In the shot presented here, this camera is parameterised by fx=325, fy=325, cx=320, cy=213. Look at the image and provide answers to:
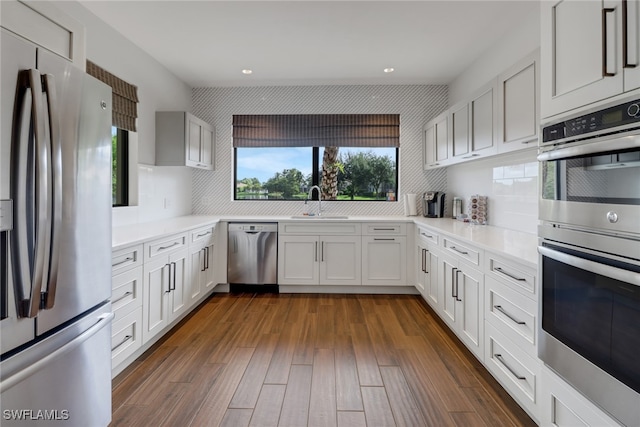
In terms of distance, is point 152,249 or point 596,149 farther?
point 152,249

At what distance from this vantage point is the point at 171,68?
3.70m

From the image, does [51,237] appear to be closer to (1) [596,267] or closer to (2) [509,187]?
(1) [596,267]

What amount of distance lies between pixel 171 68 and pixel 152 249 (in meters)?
2.37

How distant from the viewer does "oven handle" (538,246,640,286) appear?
0.93 metres

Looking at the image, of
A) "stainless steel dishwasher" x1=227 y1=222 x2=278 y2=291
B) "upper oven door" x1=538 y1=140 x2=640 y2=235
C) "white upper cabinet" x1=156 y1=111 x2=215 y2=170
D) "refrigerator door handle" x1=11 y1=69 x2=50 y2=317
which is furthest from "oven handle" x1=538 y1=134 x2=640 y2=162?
"white upper cabinet" x1=156 y1=111 x2=215 y2=170

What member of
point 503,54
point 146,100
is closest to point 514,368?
point 503,54

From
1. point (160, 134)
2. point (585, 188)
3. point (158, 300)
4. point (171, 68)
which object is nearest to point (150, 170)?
point (160, 134)

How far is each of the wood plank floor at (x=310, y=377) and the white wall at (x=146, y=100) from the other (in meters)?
1.26

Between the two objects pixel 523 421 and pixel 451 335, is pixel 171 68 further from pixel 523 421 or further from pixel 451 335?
pixel 523 421

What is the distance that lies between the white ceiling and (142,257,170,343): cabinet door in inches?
78.4

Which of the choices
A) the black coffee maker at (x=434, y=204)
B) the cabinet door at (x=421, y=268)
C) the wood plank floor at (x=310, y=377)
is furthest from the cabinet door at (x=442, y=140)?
the wood plank floor at (x=310, y=377)

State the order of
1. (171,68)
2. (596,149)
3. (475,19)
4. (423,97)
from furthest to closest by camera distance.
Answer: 1. (423,97)
2. (171,68)
3. (475,19)
4. (596,149)

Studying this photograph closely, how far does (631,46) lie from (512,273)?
3.80ft

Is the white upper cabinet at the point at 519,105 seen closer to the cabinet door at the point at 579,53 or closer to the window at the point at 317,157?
the cabinet door at the point at 579,53
